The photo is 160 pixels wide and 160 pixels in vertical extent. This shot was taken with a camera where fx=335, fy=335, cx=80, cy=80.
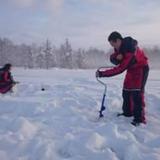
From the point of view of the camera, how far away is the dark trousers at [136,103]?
6762 mm

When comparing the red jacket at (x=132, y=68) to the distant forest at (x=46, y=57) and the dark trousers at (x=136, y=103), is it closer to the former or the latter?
the dark trousers at (x=136, y=103)

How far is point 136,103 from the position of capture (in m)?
6.93

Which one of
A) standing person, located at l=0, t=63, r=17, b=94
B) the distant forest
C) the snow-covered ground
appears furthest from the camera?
the distant forest

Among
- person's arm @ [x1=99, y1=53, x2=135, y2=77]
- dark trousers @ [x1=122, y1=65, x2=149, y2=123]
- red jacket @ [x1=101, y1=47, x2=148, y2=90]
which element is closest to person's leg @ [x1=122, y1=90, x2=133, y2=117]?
dark trousers @ [x1=122, y1=65, x2=149, y2=123]

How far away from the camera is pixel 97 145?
523 centimetres

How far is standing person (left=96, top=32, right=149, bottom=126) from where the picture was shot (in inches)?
264

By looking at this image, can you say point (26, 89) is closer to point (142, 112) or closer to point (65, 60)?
point (142, 112)

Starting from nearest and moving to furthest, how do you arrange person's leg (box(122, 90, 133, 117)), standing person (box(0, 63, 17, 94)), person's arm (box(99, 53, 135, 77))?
person's arm (box(99, 53, 135, 77)) → person's leg (box(122, 90, 133, 117)) → standing person (box(0, 63, 17, 94))

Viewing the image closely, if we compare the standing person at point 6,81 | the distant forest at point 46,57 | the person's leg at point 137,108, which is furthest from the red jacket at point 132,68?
the distant forest at point 46,57

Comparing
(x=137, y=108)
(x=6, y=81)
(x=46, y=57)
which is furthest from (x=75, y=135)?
(x=46, y=57)

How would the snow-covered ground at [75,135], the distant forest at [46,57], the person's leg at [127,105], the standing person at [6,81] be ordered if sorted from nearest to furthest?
the snow-covered ground at [75,135]
the person's leg at [127,105]
the standing person at [6,81]
the distant forest at [46,57]

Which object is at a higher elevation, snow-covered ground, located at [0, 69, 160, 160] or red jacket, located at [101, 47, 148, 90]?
red jacket, located at [101, 47, 148, 90]

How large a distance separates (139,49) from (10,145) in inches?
130

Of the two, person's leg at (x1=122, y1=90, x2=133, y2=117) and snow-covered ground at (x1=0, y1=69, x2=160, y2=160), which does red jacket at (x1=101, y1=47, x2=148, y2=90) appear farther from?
snow-covered ground at (x1=0, y1=69, x2=160, y2=160)
